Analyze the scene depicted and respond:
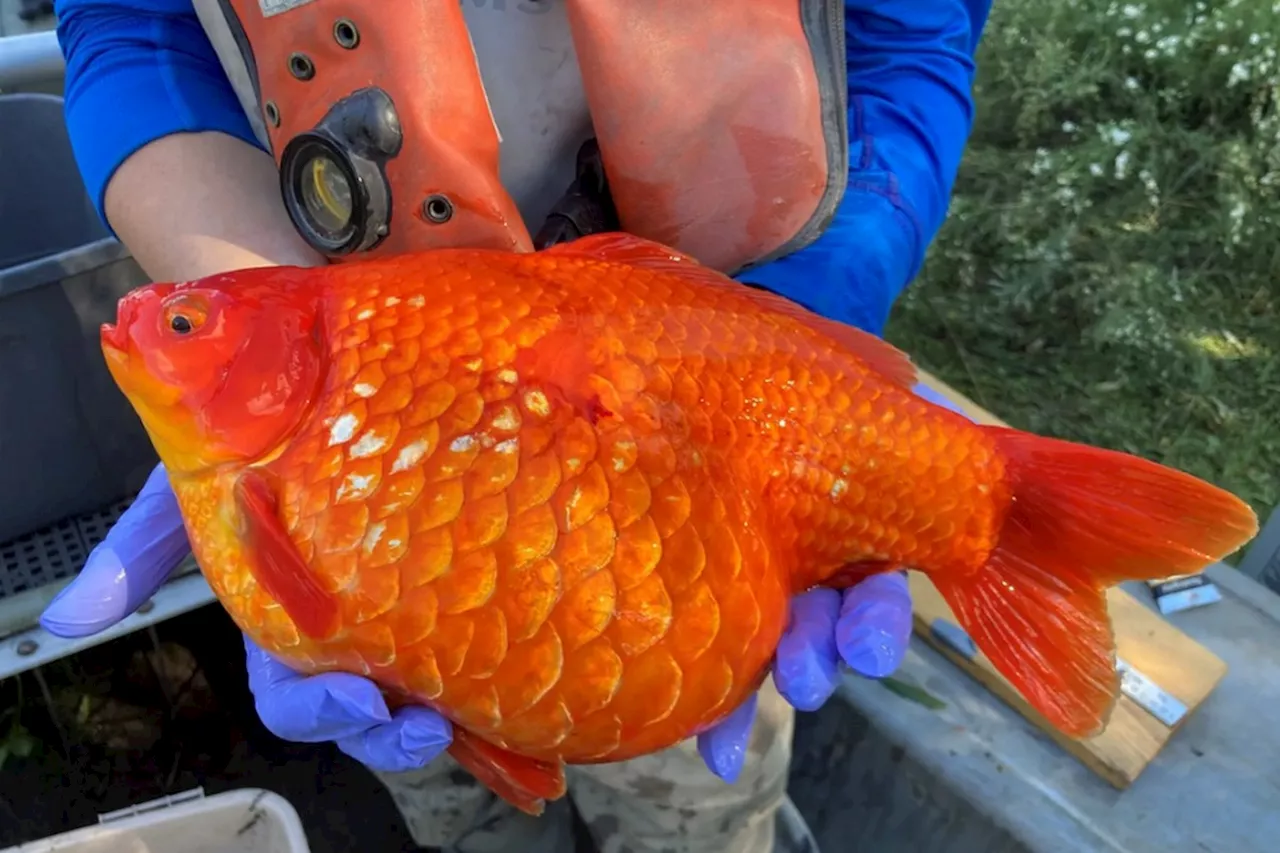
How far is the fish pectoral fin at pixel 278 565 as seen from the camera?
0.59 m

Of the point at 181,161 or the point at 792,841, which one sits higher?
the point at 181,161

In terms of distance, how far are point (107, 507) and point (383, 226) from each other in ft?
2.74

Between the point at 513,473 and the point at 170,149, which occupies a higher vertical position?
the point at 170,149

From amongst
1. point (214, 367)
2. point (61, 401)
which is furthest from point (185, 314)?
point (61, 401)

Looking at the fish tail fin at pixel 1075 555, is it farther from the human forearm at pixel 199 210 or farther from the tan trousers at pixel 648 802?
the human forearm at pixel 199 210

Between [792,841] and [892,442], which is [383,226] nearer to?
[892,442]

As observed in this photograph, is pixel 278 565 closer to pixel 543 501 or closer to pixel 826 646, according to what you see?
pixel 543 501

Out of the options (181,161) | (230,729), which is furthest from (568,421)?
(230,729)

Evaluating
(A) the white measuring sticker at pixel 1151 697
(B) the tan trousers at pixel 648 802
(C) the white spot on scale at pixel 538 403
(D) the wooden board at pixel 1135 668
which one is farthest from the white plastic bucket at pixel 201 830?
(A) the white measuring sticker at pixel 1151 697

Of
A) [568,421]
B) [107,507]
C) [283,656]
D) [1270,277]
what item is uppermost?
[568,421]

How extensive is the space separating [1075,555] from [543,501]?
405mm

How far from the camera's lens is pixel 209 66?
3.24ft

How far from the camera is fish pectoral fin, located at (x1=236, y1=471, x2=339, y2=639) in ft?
1.95

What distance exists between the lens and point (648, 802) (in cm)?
110
